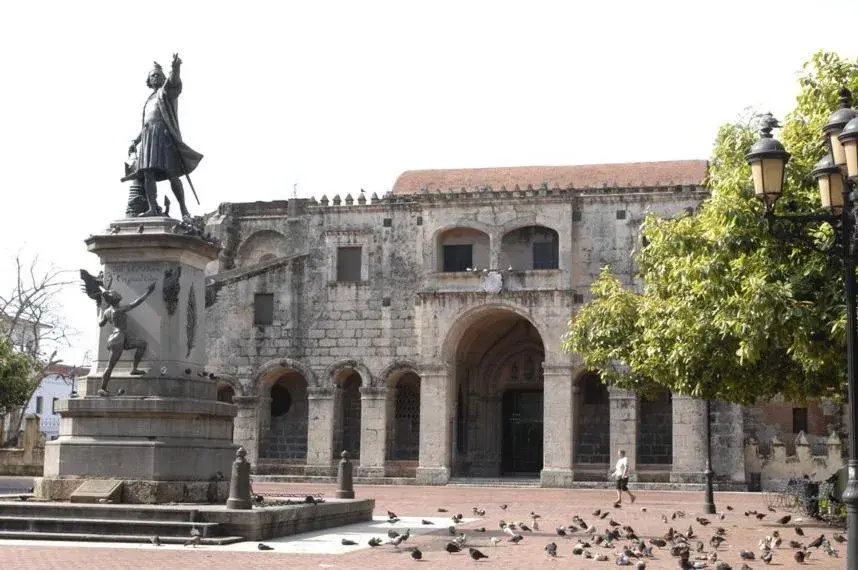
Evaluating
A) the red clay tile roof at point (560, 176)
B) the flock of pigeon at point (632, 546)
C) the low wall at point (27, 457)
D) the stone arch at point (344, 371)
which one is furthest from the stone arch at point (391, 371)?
the flock of pigeon at point (632, 546)

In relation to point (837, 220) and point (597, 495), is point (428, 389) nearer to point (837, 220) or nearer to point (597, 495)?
point (597, 495)

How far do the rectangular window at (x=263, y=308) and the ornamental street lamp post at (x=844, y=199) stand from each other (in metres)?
29.2

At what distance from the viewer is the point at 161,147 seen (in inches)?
656

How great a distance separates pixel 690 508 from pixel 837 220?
1607 centimetres

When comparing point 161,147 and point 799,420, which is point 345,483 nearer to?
point 161,147

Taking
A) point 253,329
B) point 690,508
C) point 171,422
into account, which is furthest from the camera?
→ point 253,329

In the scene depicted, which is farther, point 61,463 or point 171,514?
point 61,463

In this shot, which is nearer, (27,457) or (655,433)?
(655,433)

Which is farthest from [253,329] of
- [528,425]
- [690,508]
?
[690,508]

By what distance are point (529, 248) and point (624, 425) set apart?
21.7 feet

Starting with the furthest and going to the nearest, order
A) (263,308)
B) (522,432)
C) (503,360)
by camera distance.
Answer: (503,360)
(522,432)
(263,308)

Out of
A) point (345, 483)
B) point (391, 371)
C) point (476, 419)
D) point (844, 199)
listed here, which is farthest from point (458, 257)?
point (844, 199)

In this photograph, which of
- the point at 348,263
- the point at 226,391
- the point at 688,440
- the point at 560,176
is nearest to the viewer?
the point at 688,440

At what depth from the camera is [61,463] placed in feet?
50.7
